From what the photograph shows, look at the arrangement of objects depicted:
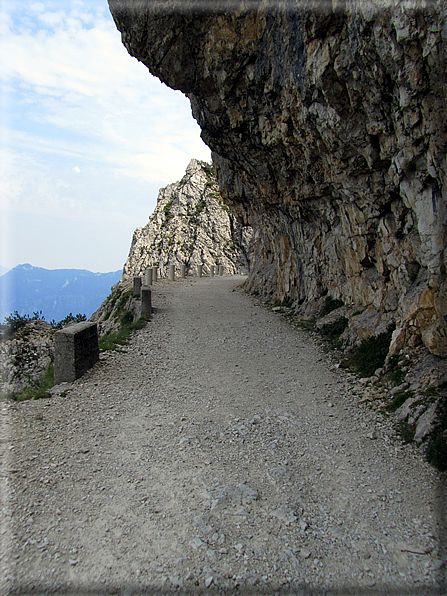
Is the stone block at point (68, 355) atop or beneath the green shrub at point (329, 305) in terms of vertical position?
beneath

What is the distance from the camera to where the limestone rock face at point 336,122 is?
7.05 meters

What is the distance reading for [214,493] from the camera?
5148mm

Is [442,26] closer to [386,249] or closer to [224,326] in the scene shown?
[386,249]

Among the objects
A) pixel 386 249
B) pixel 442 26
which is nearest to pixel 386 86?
pixel 442 26

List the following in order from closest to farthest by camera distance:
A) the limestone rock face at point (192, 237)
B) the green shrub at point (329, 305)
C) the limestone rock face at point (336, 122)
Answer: the limestone rock face at point (336, 122) < the green shrub at point (329, 305) < the limestone rock face at point (192, 237)

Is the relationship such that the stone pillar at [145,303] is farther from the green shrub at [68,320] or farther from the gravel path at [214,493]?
the gravel path at [214,493]

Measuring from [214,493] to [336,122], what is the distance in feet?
31.1

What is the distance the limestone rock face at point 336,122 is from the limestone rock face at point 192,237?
89.3 ft

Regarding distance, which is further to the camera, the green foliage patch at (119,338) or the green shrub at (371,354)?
the green foliage patch at (119,338)

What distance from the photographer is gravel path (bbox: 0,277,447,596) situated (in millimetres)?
3848

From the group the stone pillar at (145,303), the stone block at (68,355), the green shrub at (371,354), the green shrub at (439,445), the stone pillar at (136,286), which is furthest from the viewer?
the stone pillar at (136,286)

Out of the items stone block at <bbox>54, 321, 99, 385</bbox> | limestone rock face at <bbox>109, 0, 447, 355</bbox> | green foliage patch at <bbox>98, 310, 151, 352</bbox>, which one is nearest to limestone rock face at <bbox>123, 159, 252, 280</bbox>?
limestone rock face at <bbox>109, 0, 447, 355</bbox>

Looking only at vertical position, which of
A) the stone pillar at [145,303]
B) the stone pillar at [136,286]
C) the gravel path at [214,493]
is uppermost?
the stone pillar at [136,286]

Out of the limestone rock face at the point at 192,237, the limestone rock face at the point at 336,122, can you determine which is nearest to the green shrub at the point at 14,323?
the limestone rock face at the point at 336,122
